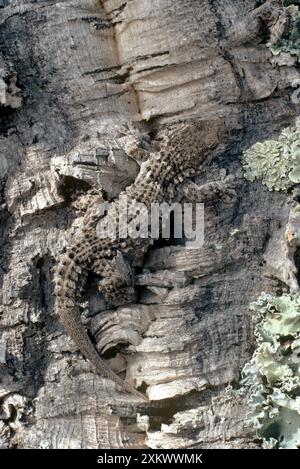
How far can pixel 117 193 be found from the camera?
4.94 metres

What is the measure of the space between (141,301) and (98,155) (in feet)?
3.74

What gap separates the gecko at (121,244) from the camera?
4566 mm

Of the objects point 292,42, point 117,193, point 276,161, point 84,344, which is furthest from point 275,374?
point 292,42

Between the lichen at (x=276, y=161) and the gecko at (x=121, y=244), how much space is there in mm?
333

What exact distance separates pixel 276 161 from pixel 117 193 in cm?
125

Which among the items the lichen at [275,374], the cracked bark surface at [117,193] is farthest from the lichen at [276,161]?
the lichen at [275,374]

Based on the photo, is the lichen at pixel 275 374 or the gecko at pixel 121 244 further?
the gecko at pixel 121 244

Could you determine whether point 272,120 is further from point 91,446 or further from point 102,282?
point 91,446

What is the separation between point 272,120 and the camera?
5184 millimetres

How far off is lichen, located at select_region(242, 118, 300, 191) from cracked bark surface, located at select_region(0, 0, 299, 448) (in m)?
0.09

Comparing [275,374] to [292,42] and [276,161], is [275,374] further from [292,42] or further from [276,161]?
[292,42]

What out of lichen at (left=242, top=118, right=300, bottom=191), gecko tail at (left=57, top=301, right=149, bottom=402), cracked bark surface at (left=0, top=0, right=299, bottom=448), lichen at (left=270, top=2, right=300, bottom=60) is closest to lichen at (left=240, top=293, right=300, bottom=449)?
cracked bark surface at (left=0, top=0, right=299, bottom=448)

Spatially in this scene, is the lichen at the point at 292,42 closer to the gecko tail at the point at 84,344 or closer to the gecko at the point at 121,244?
the gecko at the point at 121,244

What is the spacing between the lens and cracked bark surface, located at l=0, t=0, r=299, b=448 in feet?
14.5
